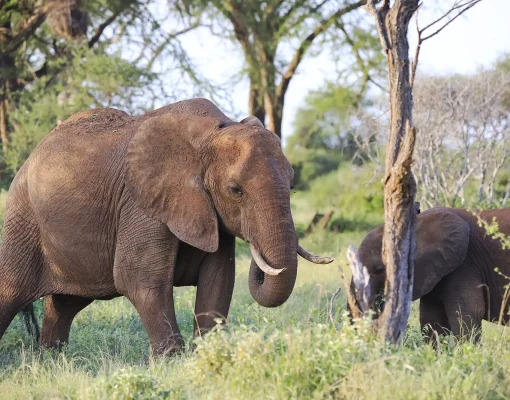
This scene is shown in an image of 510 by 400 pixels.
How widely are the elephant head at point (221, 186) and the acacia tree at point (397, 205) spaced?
74 cm

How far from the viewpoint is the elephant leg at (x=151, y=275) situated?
605cm

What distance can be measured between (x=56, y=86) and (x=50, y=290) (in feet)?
42.4

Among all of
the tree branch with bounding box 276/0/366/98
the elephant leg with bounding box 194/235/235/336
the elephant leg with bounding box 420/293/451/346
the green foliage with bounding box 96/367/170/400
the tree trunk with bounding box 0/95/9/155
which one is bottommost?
the green foliage with bounding box 96/367/170/400

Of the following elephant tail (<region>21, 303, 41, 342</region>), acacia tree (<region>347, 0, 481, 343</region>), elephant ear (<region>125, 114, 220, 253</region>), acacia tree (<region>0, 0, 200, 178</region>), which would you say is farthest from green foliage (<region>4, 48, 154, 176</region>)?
acacia tree (<region>347, 0, 481, 343</region>)

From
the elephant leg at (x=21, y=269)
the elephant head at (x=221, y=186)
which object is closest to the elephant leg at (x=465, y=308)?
the elephant head at (x=221, y=186)

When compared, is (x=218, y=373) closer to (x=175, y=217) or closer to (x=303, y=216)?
(x=175, y=217)

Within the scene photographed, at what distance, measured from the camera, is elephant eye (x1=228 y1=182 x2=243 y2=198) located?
5.84 meters

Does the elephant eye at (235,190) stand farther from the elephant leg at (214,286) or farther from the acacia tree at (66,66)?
the acacia tree at (66,66)

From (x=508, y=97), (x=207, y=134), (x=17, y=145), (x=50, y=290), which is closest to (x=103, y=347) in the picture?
(x=50, y=290)

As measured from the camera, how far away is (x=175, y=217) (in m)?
6.09

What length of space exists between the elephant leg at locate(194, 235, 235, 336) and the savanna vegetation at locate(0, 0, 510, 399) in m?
0.19

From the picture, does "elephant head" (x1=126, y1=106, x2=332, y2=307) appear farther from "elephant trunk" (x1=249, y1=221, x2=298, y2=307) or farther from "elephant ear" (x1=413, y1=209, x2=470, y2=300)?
"elephant ear" (x1=413, y1=209, x2=470, y2=300)

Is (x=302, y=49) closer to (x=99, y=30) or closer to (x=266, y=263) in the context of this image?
(x=99, y=30)

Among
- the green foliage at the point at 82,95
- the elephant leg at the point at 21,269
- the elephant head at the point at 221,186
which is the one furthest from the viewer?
the green foliage at the point at 82,95
